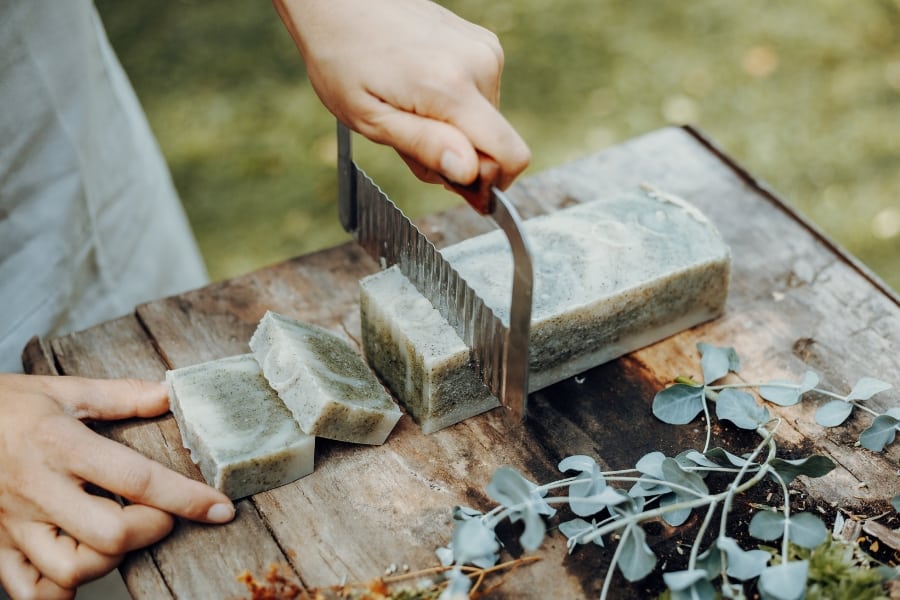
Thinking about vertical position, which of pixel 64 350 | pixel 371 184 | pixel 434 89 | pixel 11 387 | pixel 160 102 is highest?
pixel 434 89

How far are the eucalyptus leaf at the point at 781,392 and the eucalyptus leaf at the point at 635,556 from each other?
504mm

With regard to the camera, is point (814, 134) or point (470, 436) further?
point (814, 134)

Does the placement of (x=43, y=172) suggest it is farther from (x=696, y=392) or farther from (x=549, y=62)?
(x=549, y=62)

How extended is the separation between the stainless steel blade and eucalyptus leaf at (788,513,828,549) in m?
0.49

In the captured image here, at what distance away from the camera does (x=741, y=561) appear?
145 cm

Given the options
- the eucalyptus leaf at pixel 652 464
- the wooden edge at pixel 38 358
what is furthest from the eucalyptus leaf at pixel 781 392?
the wooden edge at pixel 38 358

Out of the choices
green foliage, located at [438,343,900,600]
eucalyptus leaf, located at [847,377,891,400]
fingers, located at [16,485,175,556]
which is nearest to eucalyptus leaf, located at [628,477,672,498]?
green foliage, located at [438,343,900,600]

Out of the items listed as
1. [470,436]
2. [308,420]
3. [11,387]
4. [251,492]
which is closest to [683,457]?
[470,436]

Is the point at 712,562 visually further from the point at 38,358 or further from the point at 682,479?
the point at 38,358

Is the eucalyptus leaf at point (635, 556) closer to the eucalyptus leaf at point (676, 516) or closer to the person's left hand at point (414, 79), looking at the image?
the eucalyptus leaf at point (676, 516)

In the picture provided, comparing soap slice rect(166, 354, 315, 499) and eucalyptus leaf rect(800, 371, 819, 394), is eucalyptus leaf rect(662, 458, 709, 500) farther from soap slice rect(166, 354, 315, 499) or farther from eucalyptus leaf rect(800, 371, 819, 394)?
soap slice rect(166, 354, 315, 499)

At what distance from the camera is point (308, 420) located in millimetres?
1651

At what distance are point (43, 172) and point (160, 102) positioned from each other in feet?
8.74

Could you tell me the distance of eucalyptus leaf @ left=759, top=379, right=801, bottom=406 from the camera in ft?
5.92
